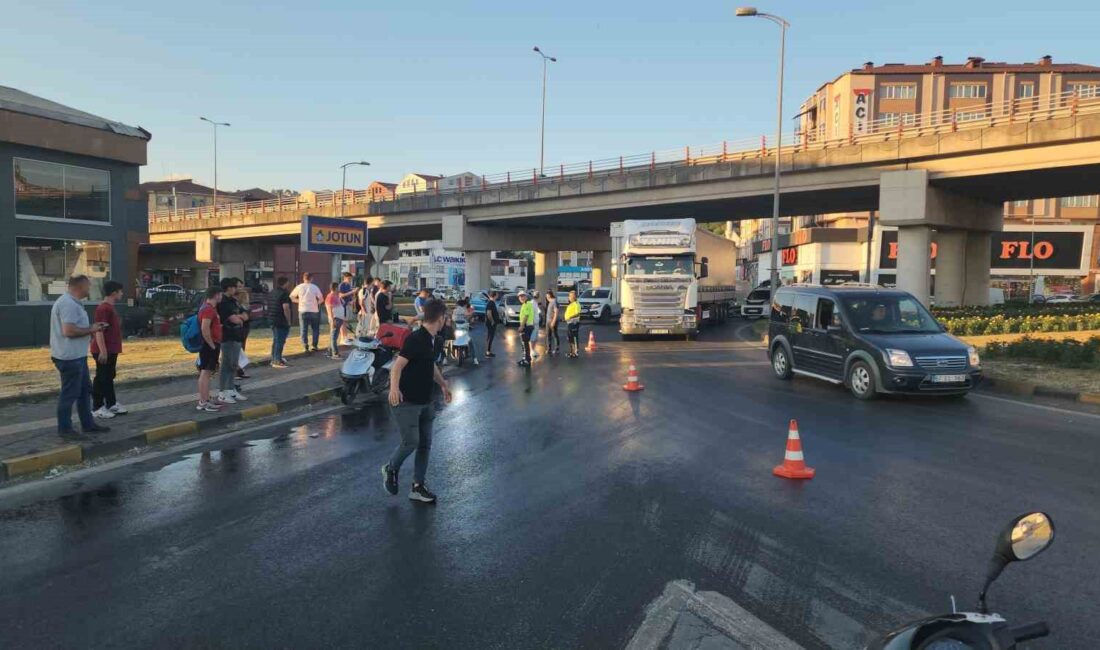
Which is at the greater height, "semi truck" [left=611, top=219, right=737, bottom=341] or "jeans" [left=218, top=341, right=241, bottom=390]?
"semi truck" [left=611, top=219, right=737, bottom=341]

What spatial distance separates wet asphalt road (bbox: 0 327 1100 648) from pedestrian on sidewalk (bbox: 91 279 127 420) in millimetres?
2121

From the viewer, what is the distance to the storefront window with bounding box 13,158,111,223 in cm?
2023

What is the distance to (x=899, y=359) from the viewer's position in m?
11.8

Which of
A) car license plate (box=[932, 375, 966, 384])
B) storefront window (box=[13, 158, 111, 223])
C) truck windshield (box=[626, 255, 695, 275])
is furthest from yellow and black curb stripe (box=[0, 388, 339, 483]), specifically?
truck windshield (box=[626, 255, 695, 275])

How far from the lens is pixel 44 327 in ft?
67.2

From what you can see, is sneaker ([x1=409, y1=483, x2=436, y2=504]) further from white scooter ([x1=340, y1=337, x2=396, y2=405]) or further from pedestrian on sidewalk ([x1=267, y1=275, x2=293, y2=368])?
pedestrian on sidewalk ([x1=267, y1=275, x2=293, y2=368])

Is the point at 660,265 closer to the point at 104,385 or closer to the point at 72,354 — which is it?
the point at 104,385

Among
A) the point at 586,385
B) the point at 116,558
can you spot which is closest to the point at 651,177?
the point at 586,385

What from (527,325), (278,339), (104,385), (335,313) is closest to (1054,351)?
(527,325)

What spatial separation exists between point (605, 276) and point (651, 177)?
2244 centimetres

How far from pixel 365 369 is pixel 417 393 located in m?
6.11

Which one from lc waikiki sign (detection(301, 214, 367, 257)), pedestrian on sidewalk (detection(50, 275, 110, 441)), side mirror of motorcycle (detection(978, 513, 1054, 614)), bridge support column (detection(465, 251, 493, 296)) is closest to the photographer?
side mirror of motorcycle (detection(978, 513, 1054, 614))

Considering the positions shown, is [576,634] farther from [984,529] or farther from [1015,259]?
[1015,259]

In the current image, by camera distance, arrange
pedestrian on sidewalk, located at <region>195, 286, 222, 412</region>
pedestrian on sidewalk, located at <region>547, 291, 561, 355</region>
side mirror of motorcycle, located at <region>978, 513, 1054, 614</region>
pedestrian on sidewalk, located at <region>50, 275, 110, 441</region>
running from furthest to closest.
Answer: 1. pedestrian on sidewalk, located at <region>547, 291, 561, 355</region>
2. pedestrian on sidewalk, located at <region>195, 286, 222, 412</region>
3. pedestrian on sidewalk, located at <region>50, 275, 110, 441</region>
4. side mirror of motorcycle, located at <region>978, 513, 1054, 614</region>
